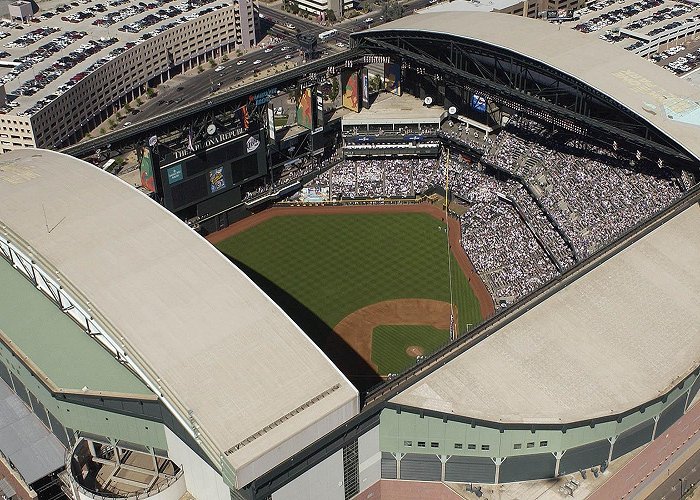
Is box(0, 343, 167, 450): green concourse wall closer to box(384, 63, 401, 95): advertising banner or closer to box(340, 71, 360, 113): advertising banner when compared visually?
box(340, 71, 360, 113): advertising banner

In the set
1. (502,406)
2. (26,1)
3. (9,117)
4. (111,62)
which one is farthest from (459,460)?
(26,1)

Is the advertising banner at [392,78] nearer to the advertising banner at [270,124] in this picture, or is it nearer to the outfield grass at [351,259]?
the outfield grass at [351,259]

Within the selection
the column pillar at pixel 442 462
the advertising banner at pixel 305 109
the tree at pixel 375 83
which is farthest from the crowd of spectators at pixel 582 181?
the column pillar at pixel 442 462

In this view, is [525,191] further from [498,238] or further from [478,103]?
[478,103]

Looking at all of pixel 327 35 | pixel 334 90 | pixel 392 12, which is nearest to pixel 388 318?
pixel 334 90

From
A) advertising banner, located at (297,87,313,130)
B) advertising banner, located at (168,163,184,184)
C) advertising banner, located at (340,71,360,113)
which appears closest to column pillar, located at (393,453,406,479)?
advertising banner, located at (168,163,184,184)

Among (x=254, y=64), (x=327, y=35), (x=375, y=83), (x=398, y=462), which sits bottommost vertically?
(x=254, y=64)

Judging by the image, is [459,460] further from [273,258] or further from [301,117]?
[301,117]
